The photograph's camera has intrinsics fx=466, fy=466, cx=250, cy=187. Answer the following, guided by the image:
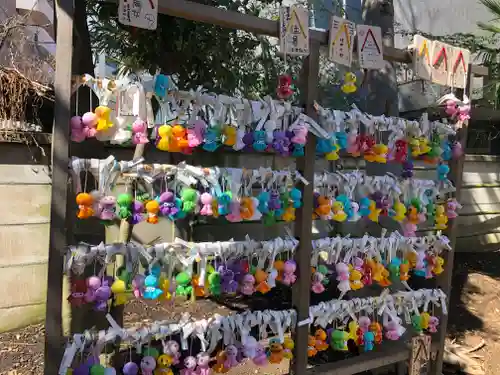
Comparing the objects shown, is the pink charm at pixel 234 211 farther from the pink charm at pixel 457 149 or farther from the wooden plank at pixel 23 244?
the wooden plank at pixel 23 244

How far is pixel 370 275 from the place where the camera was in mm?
2312

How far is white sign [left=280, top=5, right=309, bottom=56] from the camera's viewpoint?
198 cm

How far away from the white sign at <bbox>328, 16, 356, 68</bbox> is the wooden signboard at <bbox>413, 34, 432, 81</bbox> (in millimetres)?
453

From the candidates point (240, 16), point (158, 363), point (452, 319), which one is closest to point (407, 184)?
point (240, 16)

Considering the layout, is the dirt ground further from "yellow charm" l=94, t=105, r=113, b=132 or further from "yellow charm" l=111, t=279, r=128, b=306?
"yellow charm" l=94, t=105, r=113, b=132

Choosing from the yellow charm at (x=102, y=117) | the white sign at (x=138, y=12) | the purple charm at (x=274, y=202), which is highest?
the white sign at (x=138, y=12)

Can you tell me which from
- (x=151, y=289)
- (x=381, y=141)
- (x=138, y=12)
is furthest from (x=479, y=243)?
(x=138, y=12)

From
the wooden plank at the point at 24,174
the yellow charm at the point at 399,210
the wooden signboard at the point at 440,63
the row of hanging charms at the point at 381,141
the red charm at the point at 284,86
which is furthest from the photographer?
the wooden plank at the point at 24,174

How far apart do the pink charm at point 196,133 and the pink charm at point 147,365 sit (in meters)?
0.83

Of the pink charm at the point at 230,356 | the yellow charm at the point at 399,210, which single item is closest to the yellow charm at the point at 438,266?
the yellow charm at the point at 399,210

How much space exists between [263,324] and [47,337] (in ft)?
2.88

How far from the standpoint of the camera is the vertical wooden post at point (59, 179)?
1.60 meters

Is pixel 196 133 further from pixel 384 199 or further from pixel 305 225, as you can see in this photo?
pixel 384 199

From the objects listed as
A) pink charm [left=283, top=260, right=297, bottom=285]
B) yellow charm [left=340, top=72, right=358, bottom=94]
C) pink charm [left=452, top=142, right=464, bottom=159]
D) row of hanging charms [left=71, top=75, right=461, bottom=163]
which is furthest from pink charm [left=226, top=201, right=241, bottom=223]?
pink charm [left=452, top=142, right=464, bottom=159]
